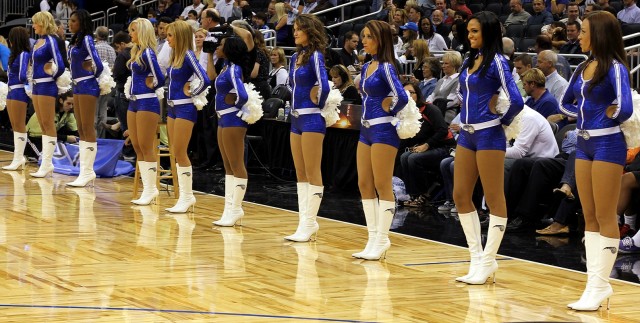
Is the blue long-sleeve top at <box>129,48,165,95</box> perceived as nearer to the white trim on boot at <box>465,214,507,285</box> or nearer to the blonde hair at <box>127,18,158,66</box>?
the blonde hair at <box>127,18,158,66</box>

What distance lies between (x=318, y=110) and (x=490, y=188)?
1.74 metres

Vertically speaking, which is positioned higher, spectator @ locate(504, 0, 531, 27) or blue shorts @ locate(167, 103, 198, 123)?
spectator @ locate(504, 0, 531, 27)

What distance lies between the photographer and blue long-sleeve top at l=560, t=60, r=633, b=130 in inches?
217

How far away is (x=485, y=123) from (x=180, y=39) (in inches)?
133

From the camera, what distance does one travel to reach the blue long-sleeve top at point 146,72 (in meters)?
9.26

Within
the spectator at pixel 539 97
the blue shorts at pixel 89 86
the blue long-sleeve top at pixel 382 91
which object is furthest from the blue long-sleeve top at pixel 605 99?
the blue shorts at pixel 89 86

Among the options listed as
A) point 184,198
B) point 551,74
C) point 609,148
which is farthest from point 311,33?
point 551,74

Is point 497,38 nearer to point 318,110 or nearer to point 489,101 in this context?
point 489,101

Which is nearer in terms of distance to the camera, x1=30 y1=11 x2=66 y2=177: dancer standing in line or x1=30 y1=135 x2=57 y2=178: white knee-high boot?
x1=30 y1=11 x2=66 y2=177: dancer standing in line

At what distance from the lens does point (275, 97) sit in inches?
484

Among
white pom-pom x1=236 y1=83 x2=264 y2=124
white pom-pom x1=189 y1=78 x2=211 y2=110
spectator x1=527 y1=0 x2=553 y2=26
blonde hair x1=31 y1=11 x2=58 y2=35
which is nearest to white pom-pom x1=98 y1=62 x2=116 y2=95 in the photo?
blonde hair x1=31 y1=11 x2=58 y2=35

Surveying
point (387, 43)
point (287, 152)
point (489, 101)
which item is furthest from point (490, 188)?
point (287, 152)

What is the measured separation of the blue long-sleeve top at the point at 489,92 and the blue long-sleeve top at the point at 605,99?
15.9 inches

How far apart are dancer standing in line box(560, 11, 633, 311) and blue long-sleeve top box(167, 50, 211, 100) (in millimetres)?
3767
